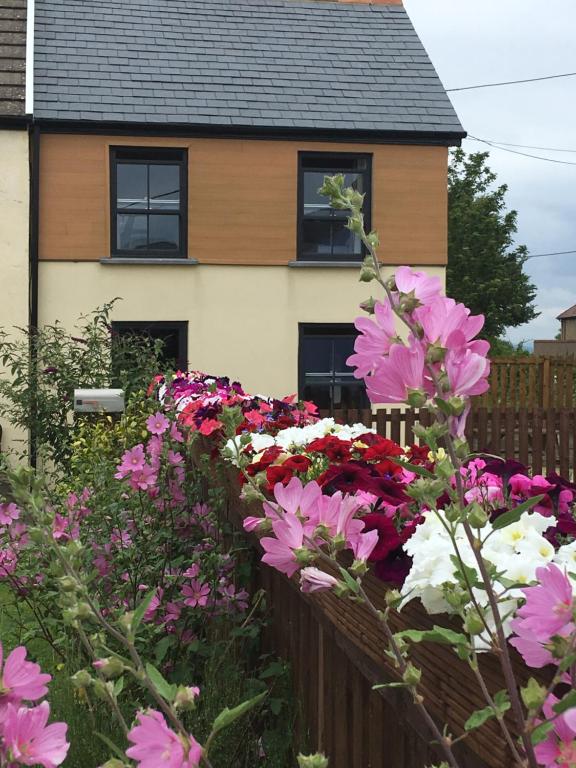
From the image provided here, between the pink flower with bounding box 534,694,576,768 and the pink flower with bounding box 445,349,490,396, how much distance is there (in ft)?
1.10

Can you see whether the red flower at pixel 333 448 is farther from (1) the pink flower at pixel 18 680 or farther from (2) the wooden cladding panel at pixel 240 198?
(2) the wooden cladding panel at pixel 240 198

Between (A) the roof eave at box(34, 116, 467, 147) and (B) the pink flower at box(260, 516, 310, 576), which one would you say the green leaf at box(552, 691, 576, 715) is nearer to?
(B) the pink flower at box(260, 516, 310, 576)

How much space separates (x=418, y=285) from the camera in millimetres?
1029

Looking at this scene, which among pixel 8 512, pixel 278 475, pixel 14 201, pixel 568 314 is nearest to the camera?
pixel 278 475

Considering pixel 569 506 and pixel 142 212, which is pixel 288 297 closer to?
pixel 142 212

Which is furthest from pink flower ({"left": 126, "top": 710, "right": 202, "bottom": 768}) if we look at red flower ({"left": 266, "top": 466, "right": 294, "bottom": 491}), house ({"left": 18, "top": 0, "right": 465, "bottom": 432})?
house ({"left": 18, "top": 0, "right": 465, "bottom": 432})

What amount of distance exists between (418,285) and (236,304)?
11.2 metres

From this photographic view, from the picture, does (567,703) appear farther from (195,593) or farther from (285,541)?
(195,593)

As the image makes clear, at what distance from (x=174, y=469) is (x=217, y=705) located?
1.36m

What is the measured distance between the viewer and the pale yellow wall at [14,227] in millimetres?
11297

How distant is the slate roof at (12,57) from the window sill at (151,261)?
7.03ft

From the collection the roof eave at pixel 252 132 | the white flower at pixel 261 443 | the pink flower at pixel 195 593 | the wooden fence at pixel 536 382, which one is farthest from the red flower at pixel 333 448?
the wooden fence at pixel 536 382

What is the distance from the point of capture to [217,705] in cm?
296

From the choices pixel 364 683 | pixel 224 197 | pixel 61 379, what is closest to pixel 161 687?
pixel 364 683
